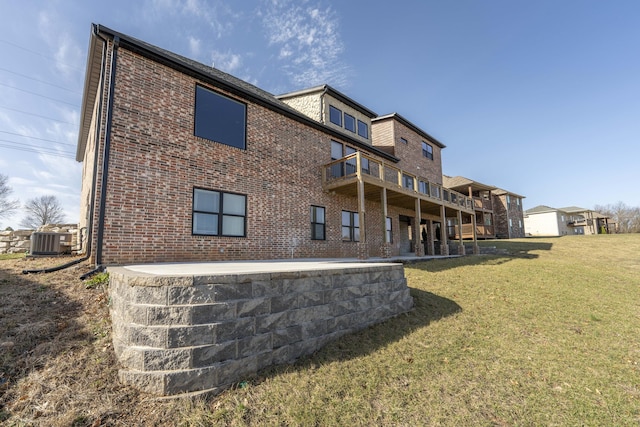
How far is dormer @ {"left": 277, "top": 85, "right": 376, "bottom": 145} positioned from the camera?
14891 millimetres

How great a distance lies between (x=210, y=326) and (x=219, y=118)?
25.2 feet

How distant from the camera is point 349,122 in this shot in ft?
53.4

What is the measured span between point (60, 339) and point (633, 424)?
276 inches

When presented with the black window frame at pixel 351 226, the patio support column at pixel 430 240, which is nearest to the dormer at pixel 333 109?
the black window frame at pixel 351 226

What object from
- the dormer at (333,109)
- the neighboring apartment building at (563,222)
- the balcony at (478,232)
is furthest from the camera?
the neighboring apartment building at (563,222)

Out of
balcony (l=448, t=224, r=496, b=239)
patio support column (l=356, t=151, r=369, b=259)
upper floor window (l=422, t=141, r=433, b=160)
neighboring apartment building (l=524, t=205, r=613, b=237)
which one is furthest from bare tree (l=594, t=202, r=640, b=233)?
patio support column (l=356, t=151, r=369, b=259)

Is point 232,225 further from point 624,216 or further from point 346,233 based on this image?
point 624,216

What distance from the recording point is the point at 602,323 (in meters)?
6.01

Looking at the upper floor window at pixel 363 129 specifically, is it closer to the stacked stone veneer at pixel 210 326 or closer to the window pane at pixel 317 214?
the window pane at pixel 317 214

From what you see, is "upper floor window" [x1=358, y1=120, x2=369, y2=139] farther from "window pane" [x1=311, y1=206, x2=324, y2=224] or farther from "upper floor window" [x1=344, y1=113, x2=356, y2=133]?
"window pane" [x1=311, y1=206, x2=324, y2=224]

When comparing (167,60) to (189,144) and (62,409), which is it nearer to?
(189,144)

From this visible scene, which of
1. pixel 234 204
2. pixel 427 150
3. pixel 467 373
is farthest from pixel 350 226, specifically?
pixel 427 150

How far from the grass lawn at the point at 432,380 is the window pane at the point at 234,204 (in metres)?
4.27

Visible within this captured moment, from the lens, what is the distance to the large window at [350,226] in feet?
44.2
